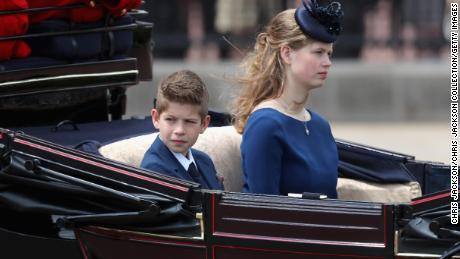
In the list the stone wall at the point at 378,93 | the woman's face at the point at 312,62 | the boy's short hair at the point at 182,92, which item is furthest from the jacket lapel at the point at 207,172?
the stone wall at the point at 378,93

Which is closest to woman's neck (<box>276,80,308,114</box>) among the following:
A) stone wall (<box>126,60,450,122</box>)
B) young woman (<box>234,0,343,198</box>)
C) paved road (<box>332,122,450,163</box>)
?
young woman (<box>234,0,343,198</box>)

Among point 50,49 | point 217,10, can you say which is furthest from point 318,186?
point 217,10

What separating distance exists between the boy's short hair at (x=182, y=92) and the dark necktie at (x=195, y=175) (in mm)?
198

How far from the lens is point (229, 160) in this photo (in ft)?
17.2

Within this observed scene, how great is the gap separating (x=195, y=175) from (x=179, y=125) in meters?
0.22

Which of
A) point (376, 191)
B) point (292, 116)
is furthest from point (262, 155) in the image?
point (376, 191)

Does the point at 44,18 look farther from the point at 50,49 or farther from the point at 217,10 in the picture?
the point at 217,10

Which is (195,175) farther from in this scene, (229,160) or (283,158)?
(229,160)

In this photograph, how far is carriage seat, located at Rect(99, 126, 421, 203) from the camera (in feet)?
16.6

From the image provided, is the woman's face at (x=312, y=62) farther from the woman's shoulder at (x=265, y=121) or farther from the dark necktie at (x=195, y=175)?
the dark necktie at (x=195, y=175)

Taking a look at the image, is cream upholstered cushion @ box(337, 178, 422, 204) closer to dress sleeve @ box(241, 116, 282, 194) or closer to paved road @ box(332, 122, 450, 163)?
dress sleeve @ box(241, 116, 282, 194)

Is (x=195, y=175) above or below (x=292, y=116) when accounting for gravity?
below

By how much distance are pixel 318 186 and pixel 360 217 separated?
65 cm

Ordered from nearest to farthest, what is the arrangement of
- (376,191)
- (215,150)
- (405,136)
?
(215,150), (376,191), (405,136)
